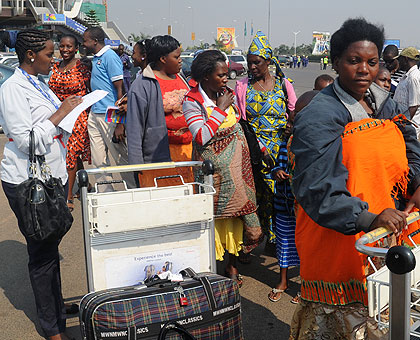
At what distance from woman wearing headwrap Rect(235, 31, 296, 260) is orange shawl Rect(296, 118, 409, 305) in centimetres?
213

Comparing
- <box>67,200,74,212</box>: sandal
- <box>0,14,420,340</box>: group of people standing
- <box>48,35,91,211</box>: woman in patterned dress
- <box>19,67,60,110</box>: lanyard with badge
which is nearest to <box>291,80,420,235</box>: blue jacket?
<box>0,14,420,340</box>: group of people standing

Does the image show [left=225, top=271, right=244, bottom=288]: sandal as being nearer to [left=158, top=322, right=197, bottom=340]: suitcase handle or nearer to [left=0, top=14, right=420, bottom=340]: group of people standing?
[left=0, top=14, right=420, bottom=340]: group of people standing

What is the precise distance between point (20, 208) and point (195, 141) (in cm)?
139

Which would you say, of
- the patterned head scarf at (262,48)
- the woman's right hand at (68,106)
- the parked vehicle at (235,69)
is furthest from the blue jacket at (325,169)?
the parked vehicle at (235,69)

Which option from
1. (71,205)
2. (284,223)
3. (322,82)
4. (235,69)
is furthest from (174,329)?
(235,69)

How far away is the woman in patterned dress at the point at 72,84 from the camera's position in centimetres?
630

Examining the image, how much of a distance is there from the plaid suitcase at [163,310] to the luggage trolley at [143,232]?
19cm

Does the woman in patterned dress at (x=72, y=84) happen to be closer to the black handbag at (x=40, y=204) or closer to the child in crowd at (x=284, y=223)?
the child in crowd at (x=284, y=223)

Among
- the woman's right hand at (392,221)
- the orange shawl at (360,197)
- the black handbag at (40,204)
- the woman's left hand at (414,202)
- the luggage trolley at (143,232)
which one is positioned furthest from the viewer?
the black handbag at (40,204)

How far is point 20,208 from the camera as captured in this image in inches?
127

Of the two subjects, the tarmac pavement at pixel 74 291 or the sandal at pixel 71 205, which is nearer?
the tarmac pavement at pixel 74 291

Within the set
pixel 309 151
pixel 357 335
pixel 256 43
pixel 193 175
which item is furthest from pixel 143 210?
pixel 256 43

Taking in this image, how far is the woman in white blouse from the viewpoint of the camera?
3205 millimetres

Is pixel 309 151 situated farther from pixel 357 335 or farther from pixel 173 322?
pixel 173 322
